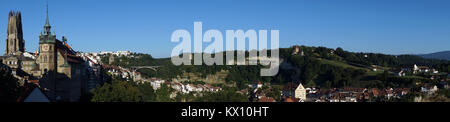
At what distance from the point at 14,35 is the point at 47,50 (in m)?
36.8

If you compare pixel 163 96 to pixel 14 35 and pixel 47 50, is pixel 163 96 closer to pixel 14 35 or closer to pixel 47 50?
pixel 47 50

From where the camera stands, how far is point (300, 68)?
568 feet

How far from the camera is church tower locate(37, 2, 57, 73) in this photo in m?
56.6

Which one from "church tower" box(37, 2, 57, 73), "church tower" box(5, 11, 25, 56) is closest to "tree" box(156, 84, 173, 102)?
"church tower" box(37, 2, 57, 73)

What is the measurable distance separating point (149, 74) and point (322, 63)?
54639 millimetres

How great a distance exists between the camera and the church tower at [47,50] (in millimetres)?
56594

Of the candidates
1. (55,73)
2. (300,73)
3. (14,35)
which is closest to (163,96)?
(55,73)

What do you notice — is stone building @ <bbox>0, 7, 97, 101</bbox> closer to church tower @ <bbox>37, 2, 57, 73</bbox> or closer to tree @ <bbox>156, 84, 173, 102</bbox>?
church tower @ <bbox>37, 2, 57, 73</bbox>

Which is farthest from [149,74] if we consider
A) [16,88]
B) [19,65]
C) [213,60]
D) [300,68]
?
[16,88]
